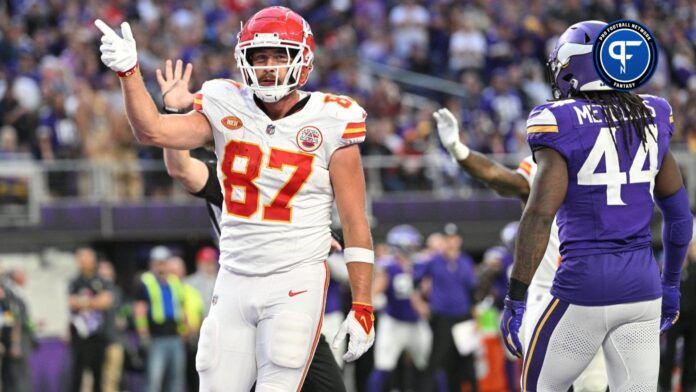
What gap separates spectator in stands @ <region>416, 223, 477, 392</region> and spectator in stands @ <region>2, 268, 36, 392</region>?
3651 mm

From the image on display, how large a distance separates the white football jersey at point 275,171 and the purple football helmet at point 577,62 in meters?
0.83

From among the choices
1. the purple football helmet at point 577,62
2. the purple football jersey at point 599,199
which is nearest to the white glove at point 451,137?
the purple football helmet at point 577,62

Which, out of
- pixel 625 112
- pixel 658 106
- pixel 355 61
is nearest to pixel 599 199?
pixel 625 112

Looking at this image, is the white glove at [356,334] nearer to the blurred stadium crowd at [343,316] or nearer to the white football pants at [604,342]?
the white football pants at [604,342]

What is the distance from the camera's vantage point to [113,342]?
12.1 meters

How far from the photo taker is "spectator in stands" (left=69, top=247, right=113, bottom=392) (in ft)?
39.2

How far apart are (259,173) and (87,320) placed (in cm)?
745

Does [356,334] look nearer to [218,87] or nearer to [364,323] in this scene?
[364,323]

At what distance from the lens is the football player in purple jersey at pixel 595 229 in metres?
4.83

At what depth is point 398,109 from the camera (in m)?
15.9

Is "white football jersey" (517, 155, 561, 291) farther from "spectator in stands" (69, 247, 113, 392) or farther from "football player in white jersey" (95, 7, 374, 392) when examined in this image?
"spectator in stands" (69, 247, 113, 392)

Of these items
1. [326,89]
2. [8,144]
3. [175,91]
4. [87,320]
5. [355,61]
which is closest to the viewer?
[175,91]

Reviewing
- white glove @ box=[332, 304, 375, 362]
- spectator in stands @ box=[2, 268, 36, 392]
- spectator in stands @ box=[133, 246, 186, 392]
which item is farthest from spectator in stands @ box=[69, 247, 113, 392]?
white glove @ box=[332, 304, 375, 362]

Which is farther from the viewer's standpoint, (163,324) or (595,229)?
(163,324)
